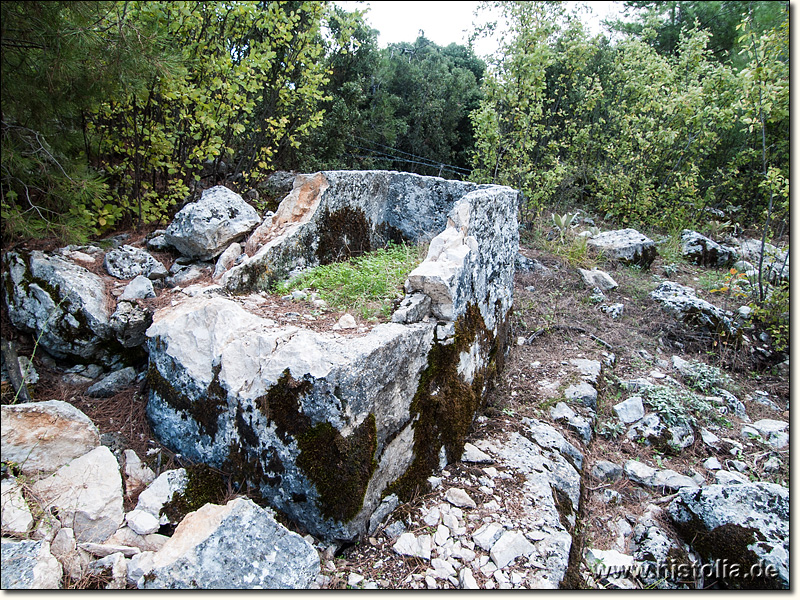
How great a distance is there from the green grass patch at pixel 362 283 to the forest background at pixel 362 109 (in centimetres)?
157

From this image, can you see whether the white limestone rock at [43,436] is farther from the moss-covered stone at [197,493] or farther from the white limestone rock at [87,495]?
the moss-covered stone at [197,493]

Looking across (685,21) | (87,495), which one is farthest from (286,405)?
(685,21)

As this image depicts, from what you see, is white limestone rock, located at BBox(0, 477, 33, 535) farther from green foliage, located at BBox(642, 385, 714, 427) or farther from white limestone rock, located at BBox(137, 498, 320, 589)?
green foliage, located at BBox(642, 385, 714, 427)

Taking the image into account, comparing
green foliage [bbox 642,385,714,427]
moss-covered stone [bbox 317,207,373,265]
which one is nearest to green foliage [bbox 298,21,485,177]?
moss-covered stone [bbox 317,207,373,265]

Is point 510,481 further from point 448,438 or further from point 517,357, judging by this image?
point 517,357

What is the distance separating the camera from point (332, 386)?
7.68 ft

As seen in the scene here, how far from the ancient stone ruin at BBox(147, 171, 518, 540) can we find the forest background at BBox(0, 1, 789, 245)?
1.11m

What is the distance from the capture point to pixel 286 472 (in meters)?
2.44

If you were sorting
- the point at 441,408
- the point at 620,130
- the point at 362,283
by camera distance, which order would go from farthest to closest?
1. the point at 620,130
2. the point at 362,283
3. the point at 441,408

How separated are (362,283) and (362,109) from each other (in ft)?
27.2

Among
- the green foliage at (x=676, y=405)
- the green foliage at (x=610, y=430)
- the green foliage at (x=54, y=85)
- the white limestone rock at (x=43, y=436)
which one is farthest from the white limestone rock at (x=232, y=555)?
the green foliage at (x=676, y=405)

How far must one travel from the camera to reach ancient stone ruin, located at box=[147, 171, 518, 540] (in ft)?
7.84

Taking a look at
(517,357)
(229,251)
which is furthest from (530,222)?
(229,251)

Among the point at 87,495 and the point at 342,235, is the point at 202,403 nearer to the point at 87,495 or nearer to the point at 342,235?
the point at 87,495
